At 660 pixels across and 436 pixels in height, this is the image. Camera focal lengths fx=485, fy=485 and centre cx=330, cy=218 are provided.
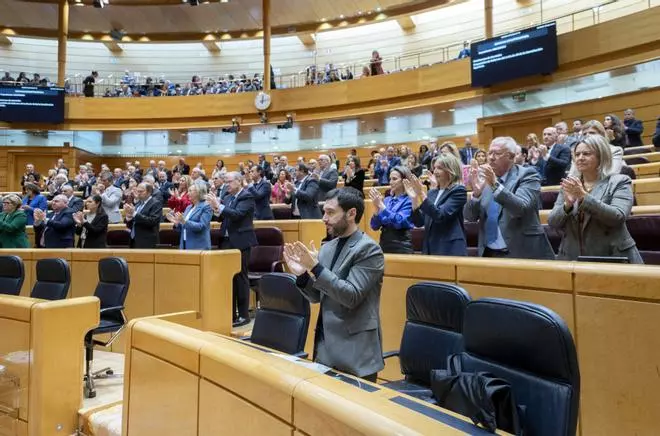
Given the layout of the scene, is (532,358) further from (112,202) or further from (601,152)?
(112,202)

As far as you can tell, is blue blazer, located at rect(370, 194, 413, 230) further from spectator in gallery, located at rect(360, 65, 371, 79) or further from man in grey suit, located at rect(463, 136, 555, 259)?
spectator in gallery, located at rect(360, 65, 371, 79)

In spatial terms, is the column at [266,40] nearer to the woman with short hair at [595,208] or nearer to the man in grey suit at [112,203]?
the man in grey suit at [112,203]

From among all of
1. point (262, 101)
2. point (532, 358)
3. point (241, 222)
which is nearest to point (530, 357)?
point (532, 358)

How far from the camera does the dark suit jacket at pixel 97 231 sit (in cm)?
496

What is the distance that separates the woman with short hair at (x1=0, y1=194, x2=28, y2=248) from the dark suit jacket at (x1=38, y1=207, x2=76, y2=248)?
231 millimetres

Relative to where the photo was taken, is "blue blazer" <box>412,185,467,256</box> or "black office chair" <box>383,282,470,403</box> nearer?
"black office chair" <box>383,282,470,403</box>

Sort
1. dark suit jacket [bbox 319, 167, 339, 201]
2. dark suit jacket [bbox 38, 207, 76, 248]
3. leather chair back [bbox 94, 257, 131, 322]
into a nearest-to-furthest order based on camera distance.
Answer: leather chair back [bbox 94, 257, 131, 322]
dark suit jacket [bbox 38, 207, 76, 248]
dark suit jacket [bbox 319, 167, 339, 201]

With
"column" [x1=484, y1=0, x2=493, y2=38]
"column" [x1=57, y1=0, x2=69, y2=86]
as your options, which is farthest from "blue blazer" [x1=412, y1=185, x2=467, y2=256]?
"column" [x1=57, y1=0, x2=69, y2=86]

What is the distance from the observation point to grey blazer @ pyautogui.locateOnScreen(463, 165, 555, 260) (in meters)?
2.35

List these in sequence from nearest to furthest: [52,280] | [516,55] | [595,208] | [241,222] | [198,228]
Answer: [595,208]
[52,280]
[198,228]
[241,222]
[516,55]

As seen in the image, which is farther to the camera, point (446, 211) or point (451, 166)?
point (451, 166)

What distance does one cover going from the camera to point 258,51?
1720 cm

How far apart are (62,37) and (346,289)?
1609 centimetres

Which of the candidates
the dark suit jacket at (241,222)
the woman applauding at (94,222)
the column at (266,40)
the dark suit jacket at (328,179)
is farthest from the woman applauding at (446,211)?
the column at (266,40)
